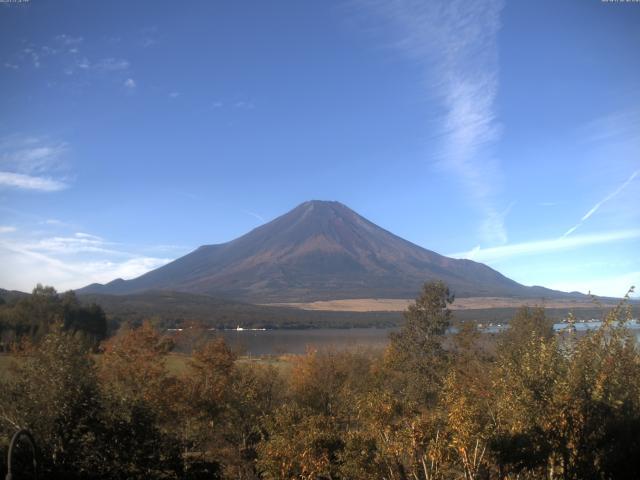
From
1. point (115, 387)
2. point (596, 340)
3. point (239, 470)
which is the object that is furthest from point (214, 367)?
point (596, 340)

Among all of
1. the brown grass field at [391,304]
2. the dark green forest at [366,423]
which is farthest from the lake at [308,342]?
the brown grass field at [391,304]

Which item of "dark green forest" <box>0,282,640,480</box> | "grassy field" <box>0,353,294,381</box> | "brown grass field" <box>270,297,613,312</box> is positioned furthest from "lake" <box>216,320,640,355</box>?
"brown grass field" <box>270,297,613,312</box>

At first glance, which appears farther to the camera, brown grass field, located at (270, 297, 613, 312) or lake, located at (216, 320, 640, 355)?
brown grass field, located at (270, 297, 613, 312)

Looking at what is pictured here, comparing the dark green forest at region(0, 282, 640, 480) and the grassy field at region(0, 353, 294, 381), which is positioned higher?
the dark green forest at region(0, 282, 640, 480)

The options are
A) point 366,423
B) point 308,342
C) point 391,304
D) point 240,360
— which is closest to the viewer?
point 366,423

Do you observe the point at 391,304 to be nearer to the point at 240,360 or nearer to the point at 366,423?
the point at 240,360

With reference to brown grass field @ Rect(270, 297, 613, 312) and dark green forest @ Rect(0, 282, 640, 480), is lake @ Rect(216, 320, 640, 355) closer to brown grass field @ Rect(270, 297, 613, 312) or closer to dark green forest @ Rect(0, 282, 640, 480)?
dark green forest @ Rect(0, 282, 640, 480)

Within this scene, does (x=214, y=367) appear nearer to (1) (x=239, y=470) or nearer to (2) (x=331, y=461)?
(1) (x=239, y=470)

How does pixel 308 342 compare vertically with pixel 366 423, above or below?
below

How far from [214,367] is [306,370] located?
26.0 ft

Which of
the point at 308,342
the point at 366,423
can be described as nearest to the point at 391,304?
the point at 308,342

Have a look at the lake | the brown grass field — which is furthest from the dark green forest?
the brown grass field

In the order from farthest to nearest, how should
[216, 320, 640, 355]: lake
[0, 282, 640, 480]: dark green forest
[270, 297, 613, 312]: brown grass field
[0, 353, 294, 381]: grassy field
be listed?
1. [270, 297, 613, 312]: brown grass field
2. [216, 320, 640, 355]: lake
3. [0, 353, 294, 381]: grassy field
4. [0, 282, 640, 480]: dark green forest

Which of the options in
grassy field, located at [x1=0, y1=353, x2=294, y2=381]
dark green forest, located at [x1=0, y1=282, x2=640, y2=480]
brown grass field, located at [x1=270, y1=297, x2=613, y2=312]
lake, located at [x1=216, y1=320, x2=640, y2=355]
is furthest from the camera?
brown grass field, located at [x1=270, y1=297, x2=613, y2=312]
